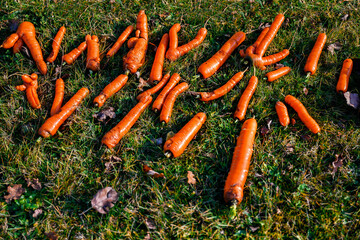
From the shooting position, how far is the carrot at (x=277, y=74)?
426cm

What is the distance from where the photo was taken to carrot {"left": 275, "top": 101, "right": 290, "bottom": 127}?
3925 mm

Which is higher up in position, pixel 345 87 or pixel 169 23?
pixel 169 23

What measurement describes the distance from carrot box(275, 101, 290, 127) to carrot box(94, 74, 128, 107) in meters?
2.10

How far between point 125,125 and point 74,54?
1.49 m

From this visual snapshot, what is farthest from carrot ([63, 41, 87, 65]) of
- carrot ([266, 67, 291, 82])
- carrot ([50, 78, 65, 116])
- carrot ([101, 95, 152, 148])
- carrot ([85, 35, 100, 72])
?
carrot ([266, 67, 291, 82])

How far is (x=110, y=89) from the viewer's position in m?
4.18

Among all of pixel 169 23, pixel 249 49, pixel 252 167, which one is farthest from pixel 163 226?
pixel 169 23

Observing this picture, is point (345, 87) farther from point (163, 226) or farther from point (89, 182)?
point (89, 182)

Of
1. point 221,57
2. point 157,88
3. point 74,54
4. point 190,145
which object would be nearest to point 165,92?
point 157,88

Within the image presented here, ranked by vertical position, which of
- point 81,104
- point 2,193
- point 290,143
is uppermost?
point 81,104

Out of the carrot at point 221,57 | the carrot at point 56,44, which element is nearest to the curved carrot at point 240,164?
the carrot at point 221,57

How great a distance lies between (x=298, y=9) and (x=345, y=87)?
63.9 inches

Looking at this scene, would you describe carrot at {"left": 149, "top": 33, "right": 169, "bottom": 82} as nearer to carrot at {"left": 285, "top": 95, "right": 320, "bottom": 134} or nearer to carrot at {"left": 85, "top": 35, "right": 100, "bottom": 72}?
carrot at {"left": 85, "top": 35, "right": 100, "bottom": 72}

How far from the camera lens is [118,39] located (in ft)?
15.4
